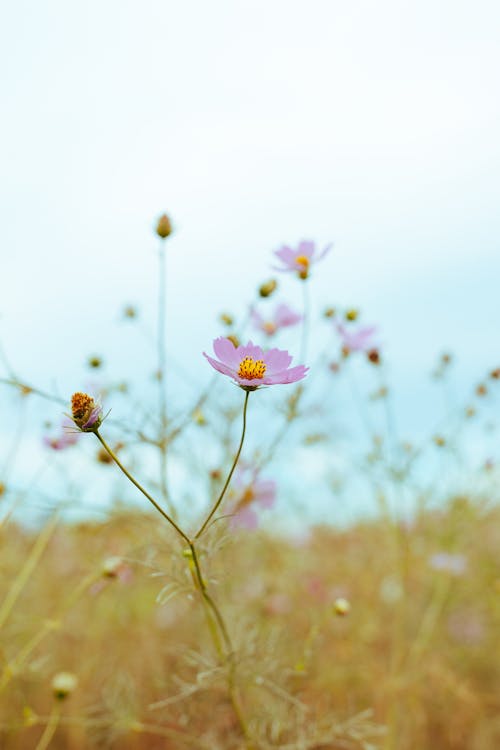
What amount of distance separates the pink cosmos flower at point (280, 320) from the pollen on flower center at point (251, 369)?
627 millimetres

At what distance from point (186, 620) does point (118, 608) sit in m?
0.17

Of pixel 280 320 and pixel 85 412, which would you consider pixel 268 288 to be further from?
pixel 85 412

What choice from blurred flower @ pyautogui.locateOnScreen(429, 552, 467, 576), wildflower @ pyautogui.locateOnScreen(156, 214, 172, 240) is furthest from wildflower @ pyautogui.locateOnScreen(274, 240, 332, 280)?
blurred flower @ pyautogui.locateOnScreen(429, 552, 467, 576)

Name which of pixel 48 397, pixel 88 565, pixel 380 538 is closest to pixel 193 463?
pixel 88 565

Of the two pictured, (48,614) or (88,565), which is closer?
(88,565)

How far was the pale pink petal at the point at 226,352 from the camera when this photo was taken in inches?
28.6

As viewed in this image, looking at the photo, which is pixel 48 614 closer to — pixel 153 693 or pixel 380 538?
pixel 153 693

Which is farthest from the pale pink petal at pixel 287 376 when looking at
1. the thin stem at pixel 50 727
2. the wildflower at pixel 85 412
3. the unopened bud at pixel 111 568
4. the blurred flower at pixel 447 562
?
the blurred flower at pixel 447 562

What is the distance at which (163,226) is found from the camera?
1.08 m

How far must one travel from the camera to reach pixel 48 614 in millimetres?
1938

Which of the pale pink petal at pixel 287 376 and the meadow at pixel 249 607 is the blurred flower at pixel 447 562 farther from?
the pale pink petal at pixel 287 376

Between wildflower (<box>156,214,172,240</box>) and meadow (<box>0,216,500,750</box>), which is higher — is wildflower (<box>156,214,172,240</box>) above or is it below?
above

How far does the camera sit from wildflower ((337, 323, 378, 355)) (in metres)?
1.33

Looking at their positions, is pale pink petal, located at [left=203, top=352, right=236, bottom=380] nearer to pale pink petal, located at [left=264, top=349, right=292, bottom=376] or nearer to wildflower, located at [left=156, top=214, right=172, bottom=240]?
pale pink petal, located at [left=264, top=349, right=292, bottom=376]
